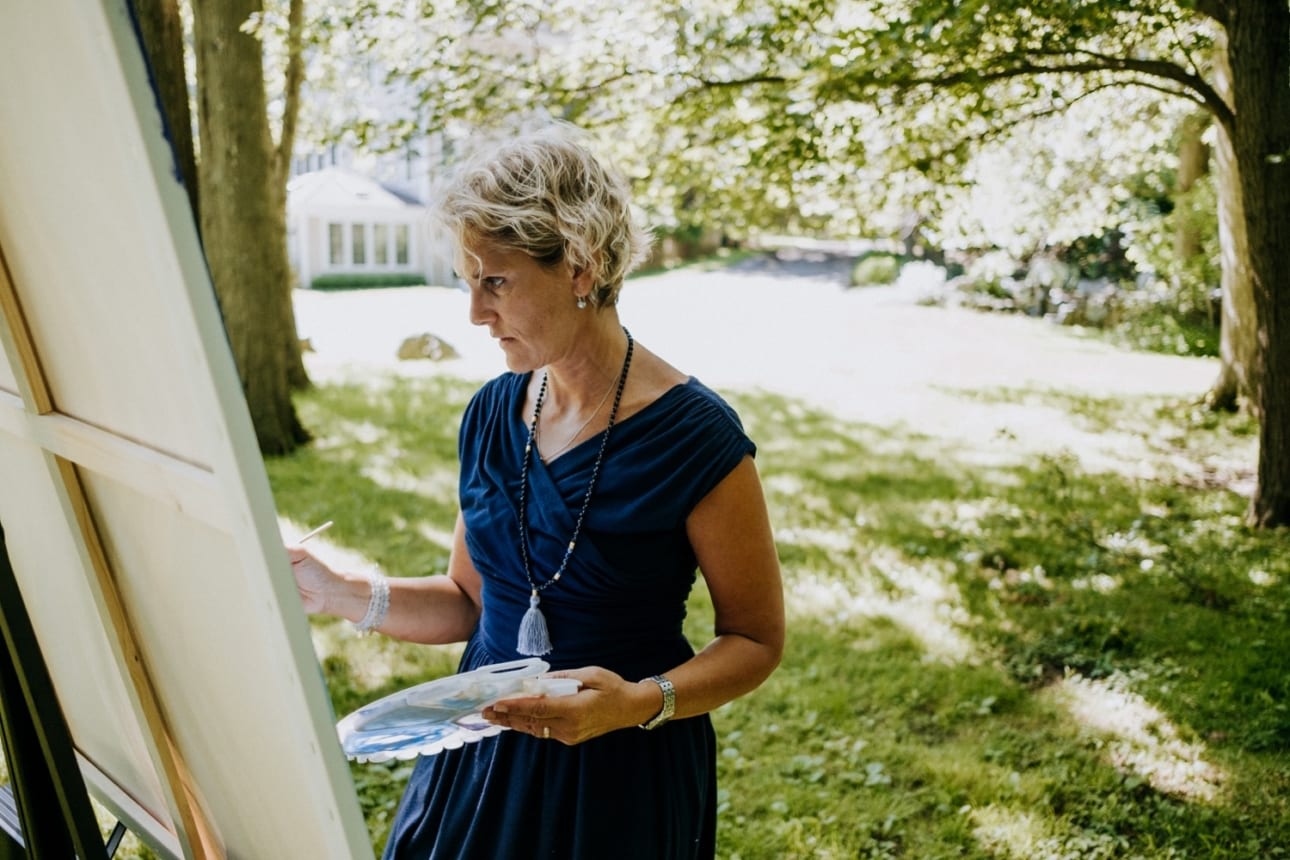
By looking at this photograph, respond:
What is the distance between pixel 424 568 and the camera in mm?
5992

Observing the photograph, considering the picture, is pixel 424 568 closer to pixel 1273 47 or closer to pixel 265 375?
pixel 265 375

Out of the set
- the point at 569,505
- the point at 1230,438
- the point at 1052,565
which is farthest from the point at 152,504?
the point at 1230,438

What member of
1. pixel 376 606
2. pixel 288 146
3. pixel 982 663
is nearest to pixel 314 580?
pixel 376 606

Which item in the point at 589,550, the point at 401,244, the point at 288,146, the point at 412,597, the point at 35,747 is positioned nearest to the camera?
the point at 35,747

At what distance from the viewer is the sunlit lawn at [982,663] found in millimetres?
3678

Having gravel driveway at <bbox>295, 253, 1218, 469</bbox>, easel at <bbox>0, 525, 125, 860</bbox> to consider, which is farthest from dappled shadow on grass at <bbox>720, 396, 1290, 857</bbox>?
easel at <bbox>0, 525, 125, 860</bbox>

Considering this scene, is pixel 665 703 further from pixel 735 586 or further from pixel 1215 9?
pixel 1215 9

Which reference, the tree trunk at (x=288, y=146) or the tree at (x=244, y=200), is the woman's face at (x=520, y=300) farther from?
the tree trunk at (x=288, y=146)

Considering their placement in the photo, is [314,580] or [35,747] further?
[314,580]

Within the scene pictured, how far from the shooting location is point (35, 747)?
1.30 metres

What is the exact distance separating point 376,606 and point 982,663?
3.72m

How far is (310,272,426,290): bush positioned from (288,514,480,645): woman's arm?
26.0 m

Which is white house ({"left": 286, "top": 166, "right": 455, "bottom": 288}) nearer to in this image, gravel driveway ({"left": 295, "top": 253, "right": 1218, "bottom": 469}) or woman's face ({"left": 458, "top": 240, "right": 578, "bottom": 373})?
gravel driveway ({"left": 295, "top": 253, "right": 1218, "bottom": 469})

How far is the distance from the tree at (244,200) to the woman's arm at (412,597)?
5.13 meters
